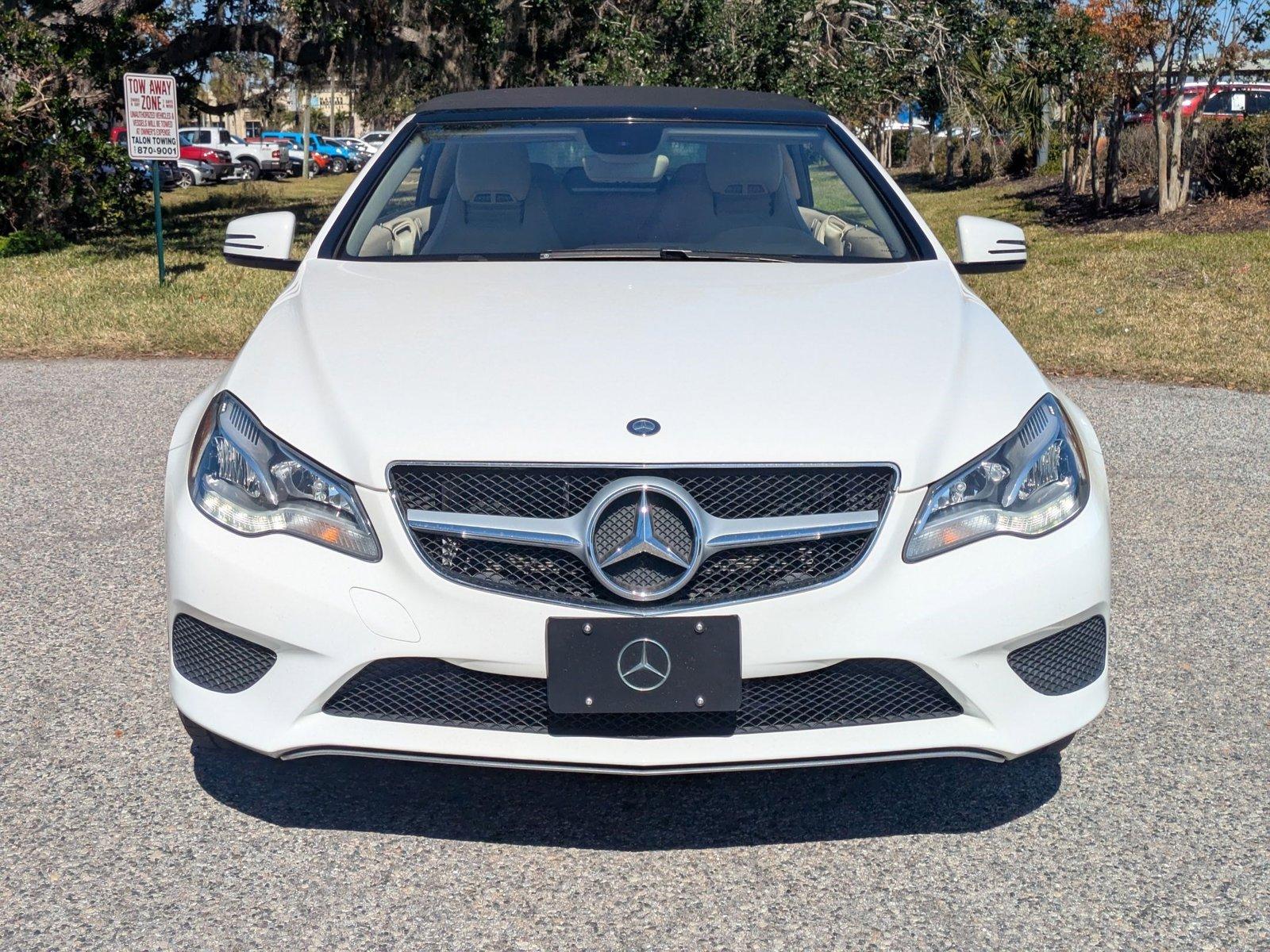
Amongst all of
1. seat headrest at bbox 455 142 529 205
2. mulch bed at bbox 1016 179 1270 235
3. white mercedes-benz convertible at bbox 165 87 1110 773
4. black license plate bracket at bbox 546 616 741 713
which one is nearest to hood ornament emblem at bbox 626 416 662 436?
white mercedes-benz convertible at bbox 165 87 1110 773

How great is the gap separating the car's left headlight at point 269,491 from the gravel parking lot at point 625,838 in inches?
27.3

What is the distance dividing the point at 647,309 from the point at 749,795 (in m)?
1.12

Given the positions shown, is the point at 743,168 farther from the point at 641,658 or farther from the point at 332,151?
the point at 332,151

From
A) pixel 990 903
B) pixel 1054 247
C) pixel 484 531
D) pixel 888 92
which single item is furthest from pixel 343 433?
pixel 888 92

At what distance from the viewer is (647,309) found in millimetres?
3232

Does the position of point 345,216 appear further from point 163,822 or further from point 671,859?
point 671,859

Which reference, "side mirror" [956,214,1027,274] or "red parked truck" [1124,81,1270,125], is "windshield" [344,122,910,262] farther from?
"red parked truck" [1124,81,1270,125]

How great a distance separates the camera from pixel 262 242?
420 cm

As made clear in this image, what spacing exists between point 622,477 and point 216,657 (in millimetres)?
874

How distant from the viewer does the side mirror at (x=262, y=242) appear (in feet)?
13.8

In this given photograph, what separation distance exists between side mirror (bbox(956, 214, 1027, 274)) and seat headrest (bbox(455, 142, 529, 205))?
130 centimetres

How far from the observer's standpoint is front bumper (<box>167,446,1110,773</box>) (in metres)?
2.55

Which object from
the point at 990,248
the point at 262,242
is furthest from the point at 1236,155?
the point at 262,242

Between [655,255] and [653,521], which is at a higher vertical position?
[655,255]
